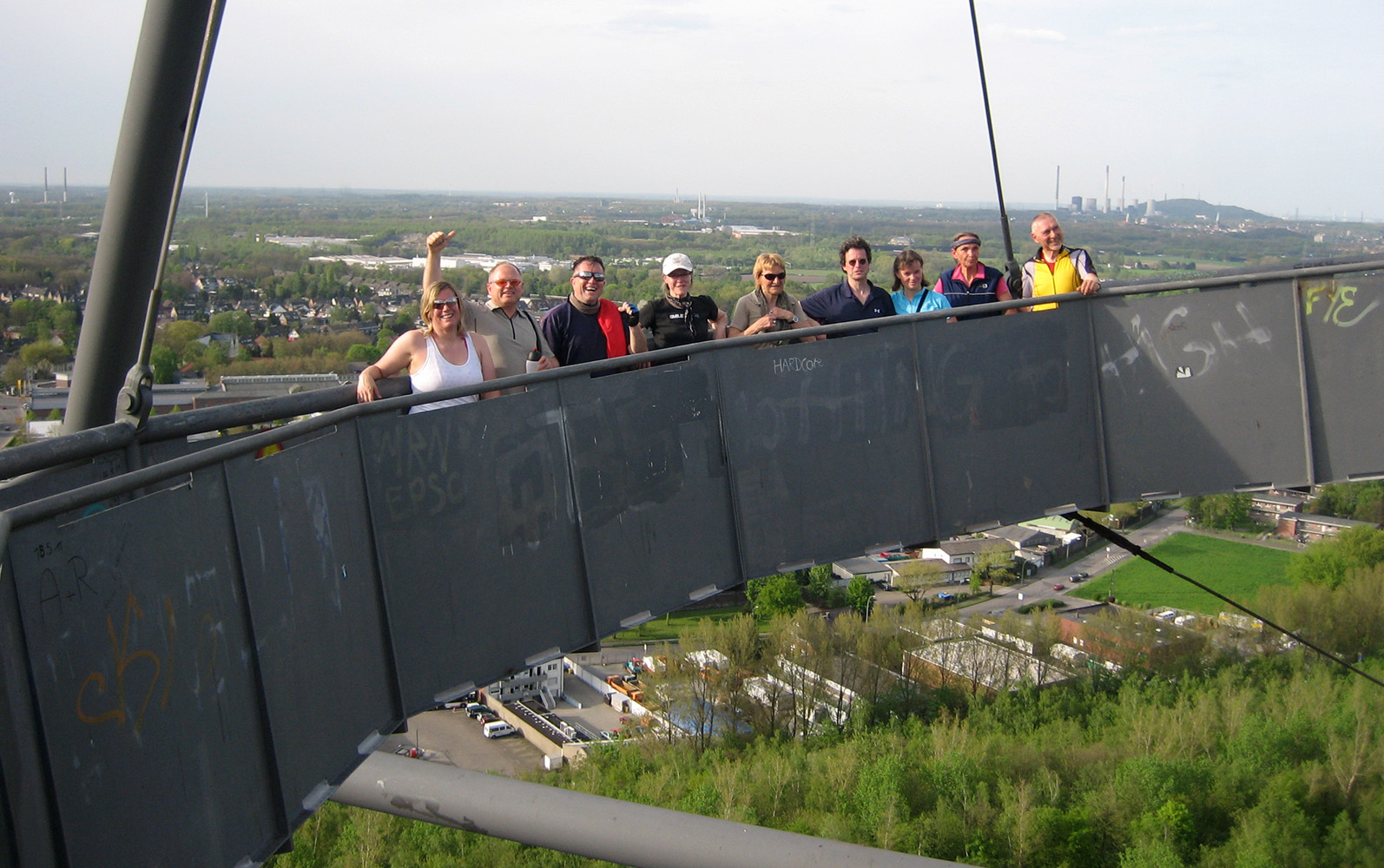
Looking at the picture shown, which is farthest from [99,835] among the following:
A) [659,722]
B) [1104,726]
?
[1104,726]

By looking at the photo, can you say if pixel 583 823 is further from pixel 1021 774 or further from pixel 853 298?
pixel 1021 774

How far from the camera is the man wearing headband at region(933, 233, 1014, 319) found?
8.62m

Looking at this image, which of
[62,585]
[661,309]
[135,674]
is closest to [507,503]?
[661,309]

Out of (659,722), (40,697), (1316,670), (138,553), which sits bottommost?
(1316,670)

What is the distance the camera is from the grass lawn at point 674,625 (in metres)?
52.2

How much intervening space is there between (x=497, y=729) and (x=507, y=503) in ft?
121

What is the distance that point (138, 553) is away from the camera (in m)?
3.52

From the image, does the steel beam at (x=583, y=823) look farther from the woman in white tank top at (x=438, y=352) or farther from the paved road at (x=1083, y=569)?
the paved road at (x=1083, y=569)

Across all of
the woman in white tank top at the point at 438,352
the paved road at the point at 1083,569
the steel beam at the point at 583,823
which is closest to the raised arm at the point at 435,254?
the woman in white tank top at the point at 438,352

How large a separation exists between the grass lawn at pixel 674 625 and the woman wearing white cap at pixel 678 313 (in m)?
44.1

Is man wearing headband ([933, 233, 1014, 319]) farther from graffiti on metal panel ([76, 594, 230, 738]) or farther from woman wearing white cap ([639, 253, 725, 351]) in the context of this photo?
graffiti on metal panel ([76, 594, 230, 738])

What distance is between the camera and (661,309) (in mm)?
7539

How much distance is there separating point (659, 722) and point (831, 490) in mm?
38030

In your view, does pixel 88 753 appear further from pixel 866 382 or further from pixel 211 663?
pixel 866 382
